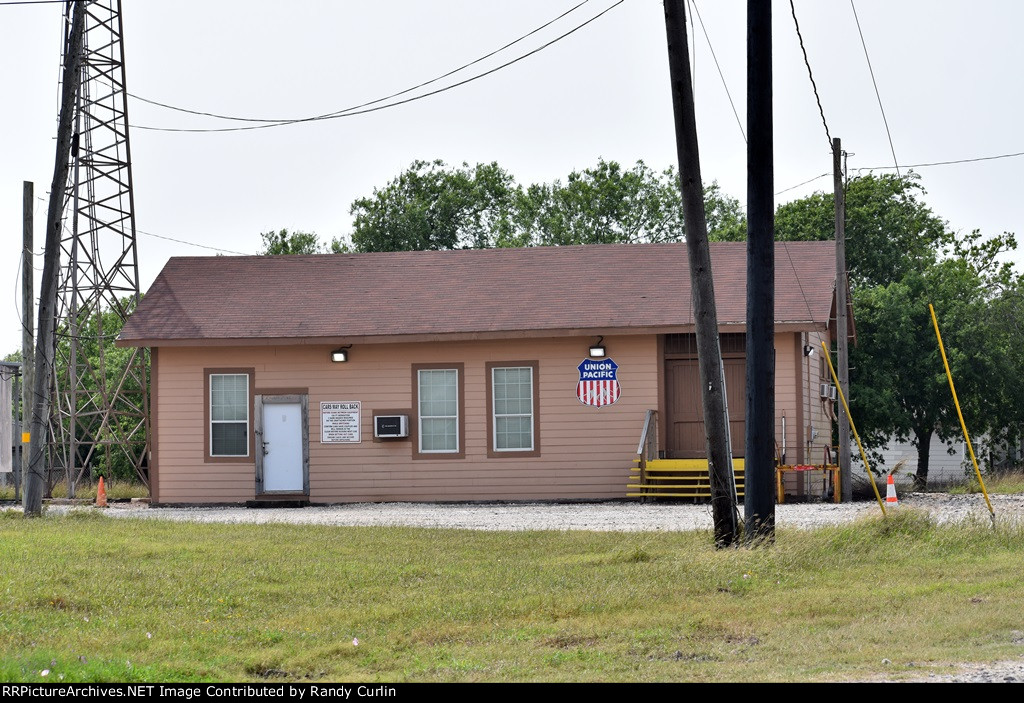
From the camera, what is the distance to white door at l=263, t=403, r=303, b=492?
23859 mm

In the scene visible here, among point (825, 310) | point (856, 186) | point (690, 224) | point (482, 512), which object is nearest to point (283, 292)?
point (482, 512)

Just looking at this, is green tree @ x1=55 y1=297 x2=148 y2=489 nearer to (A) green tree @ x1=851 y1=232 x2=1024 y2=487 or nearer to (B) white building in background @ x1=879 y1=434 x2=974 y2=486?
(A) green tree @ x1=851 y1=232 x2=1024 y2=487

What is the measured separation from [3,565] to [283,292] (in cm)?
1390

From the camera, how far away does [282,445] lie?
23.9 metres

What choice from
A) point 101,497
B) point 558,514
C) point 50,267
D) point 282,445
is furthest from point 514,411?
point 50,267

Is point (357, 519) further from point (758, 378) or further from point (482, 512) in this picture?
point (758, 378)

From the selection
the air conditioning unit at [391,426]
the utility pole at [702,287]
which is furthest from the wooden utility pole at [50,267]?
the utility pole at [702,287]

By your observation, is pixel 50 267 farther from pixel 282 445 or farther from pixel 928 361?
pixel 928 361

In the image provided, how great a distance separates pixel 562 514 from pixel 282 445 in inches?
254

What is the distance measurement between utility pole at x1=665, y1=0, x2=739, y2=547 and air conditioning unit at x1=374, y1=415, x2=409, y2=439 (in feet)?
35.2

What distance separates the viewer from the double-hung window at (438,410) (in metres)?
23.6

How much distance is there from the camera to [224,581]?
11.1 m

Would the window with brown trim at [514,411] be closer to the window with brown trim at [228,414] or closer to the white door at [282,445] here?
the white door at [282,445]

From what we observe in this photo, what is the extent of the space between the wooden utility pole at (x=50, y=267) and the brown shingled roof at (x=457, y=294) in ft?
15.1
